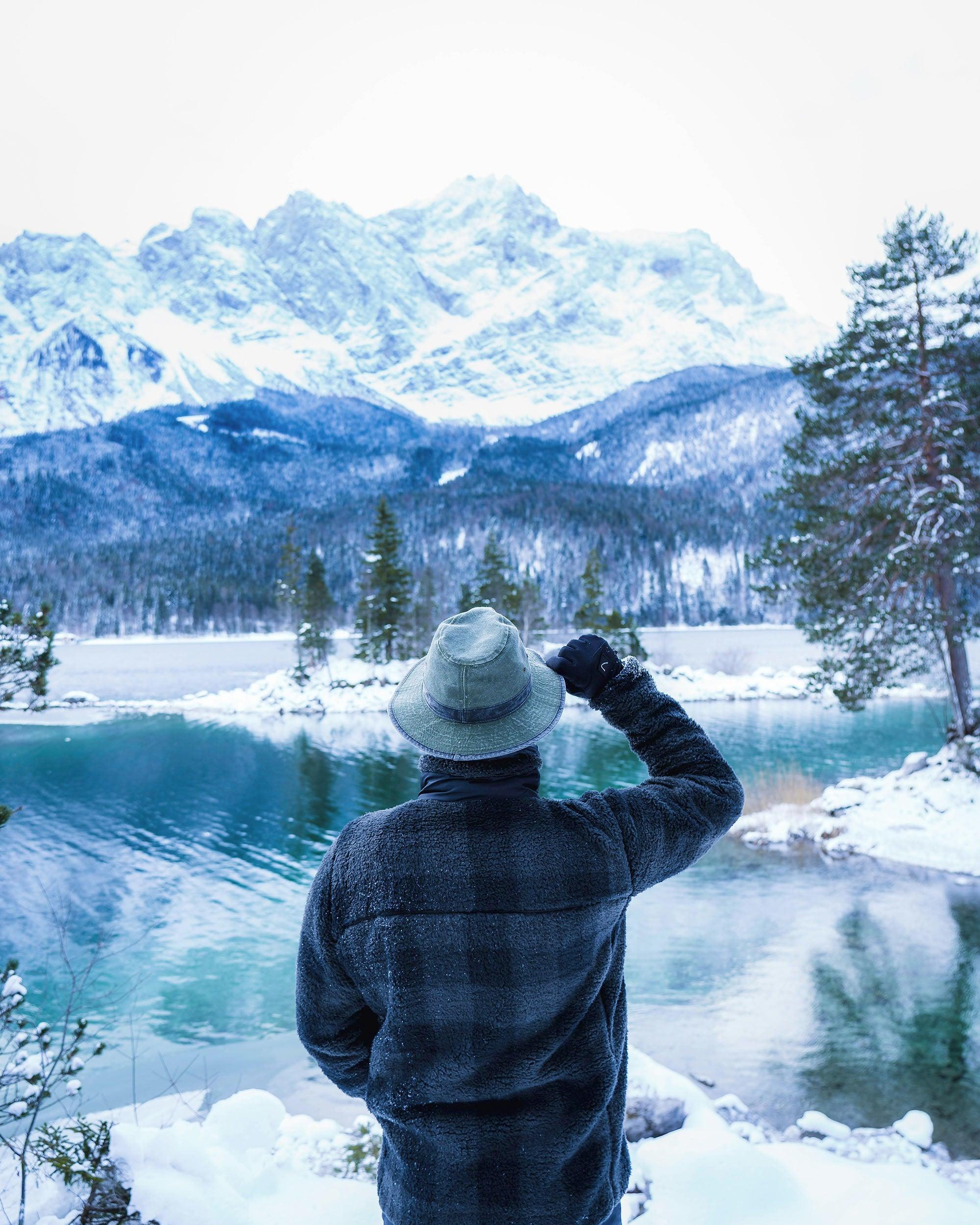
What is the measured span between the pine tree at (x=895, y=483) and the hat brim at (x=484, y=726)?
12.6 m

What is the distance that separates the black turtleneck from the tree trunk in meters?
13.3

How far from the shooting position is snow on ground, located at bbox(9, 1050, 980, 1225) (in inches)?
153

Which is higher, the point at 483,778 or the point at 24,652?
the point at 24,652

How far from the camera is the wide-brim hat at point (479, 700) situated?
5.31 feet

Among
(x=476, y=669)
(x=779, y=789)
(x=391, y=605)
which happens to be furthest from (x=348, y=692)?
(x=476, y=669)

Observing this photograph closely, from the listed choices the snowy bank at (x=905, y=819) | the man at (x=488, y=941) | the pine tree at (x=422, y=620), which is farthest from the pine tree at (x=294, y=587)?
the man at (x=488, y=941)

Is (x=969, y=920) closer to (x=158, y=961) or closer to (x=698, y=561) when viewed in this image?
(x=158, y=961)

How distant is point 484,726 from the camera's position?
1.64 metres

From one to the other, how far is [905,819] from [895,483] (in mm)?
5824

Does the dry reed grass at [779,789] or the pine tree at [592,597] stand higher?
the pine tree at [592,597]

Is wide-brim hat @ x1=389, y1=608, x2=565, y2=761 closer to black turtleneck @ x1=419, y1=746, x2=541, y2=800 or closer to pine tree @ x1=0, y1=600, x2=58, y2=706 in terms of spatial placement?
black turtleneck @ x1=419, y1=746, x2=541, y2=800

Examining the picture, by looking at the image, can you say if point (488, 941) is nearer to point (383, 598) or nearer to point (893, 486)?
point (893, 486)

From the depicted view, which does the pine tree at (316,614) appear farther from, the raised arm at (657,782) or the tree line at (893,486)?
the raised arm at (657,782)

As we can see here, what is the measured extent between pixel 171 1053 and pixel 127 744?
61.6ft
